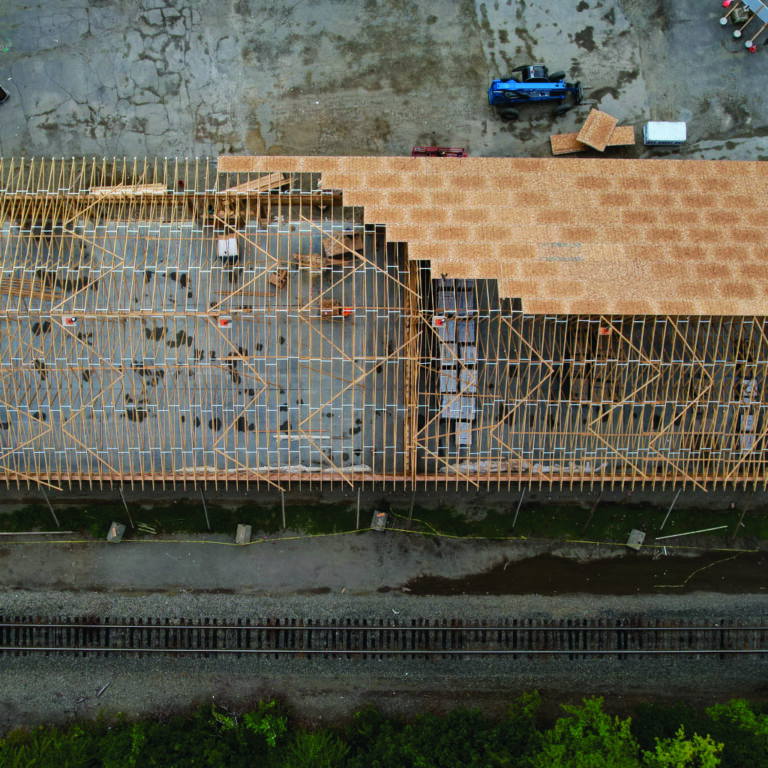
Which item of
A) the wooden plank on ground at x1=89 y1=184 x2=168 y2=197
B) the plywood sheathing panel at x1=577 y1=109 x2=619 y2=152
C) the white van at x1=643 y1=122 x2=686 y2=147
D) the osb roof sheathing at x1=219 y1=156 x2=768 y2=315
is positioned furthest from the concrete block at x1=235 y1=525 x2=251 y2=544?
the white van at x1=643 y1=122 x2=686 y2=147

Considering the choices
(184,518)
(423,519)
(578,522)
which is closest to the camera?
(184,518)

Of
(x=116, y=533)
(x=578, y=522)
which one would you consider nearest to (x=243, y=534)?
(x=116, y=533)

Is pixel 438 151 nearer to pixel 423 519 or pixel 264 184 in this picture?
pixel 264 184

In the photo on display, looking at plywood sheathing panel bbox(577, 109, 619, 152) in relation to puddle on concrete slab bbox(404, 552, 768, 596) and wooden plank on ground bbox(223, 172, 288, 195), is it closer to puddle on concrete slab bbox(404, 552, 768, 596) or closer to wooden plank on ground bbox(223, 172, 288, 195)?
wooden plank on ground bbox(223, 172, 288, 195)

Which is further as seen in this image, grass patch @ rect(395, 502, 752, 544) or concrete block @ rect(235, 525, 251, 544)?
grass patch @ rect(395, 502, 752, 544)

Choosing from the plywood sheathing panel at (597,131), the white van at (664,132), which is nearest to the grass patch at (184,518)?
the plywood sheathing panel at (597,131)

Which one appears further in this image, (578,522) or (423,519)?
(578,522)

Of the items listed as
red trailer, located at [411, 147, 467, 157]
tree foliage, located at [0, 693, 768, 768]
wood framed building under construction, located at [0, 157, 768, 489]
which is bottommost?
tree foliage, located at [0, 693, 768, 768]
